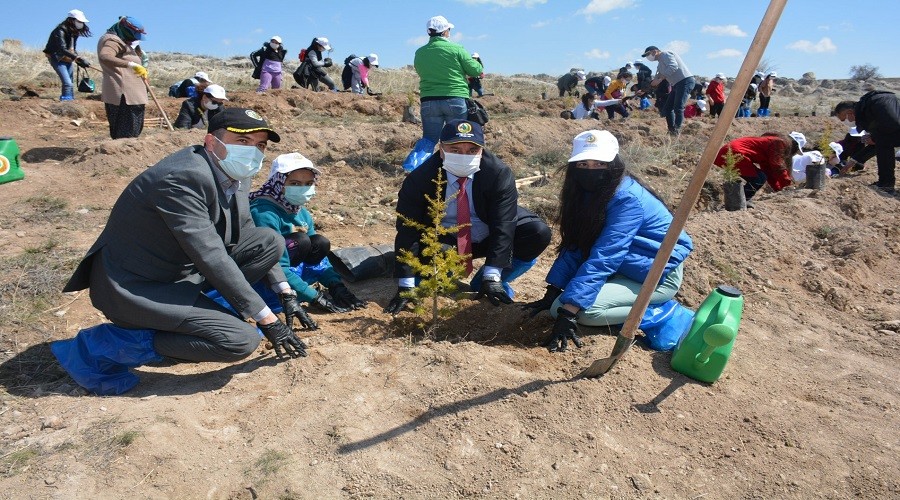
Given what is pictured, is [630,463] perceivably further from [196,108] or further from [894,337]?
[196,108]

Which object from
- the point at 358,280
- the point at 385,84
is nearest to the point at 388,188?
the point at 358,280

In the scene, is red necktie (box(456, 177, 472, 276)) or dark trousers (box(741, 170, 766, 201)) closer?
red necktie (box(456, 177, 472, 276))

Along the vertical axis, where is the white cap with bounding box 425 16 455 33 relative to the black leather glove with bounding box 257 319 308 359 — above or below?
above

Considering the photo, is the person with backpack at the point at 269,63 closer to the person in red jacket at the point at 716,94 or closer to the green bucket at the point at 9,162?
the green bucket at the point at 9,162

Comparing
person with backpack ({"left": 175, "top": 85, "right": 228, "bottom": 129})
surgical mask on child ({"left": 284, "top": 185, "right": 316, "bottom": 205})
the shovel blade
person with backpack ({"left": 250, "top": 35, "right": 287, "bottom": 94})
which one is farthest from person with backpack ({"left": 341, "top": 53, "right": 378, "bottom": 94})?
the shovel blade

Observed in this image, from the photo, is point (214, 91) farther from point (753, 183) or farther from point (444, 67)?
point (753, 183)

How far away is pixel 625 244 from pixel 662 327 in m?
0.52

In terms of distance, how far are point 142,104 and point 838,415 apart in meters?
7.66

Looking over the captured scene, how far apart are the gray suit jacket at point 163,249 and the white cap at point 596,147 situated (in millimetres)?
1863

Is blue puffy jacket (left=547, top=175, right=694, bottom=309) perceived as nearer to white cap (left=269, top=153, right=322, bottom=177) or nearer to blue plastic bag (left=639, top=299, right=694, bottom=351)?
blue plastic bag (left=639, top=299, right=694, bottom=351)

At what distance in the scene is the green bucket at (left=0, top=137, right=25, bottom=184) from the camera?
644 cm

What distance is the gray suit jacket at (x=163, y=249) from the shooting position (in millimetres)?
2764

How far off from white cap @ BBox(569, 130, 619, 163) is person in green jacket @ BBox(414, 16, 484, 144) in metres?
3.28

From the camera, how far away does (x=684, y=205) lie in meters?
2.50
